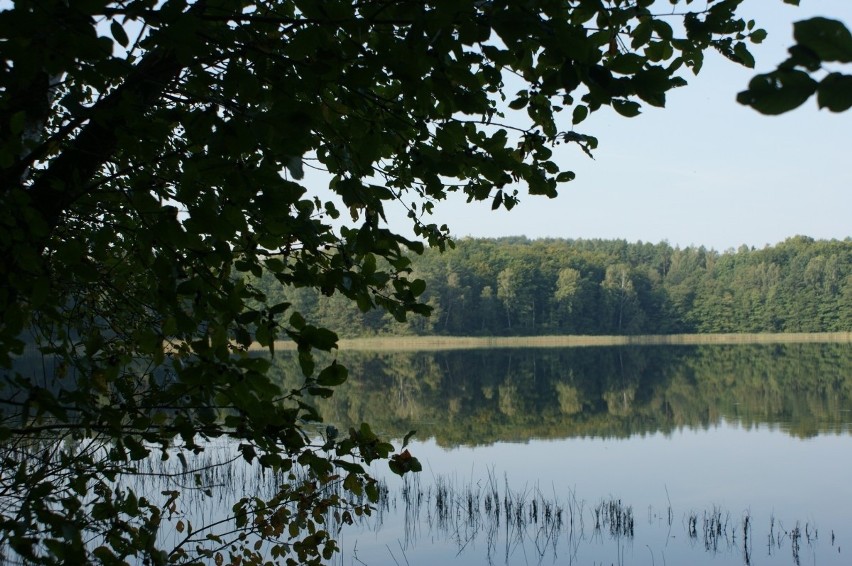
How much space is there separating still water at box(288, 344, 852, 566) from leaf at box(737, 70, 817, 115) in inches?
325

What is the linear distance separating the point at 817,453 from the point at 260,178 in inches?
619

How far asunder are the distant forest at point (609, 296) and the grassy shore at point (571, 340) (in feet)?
8.42

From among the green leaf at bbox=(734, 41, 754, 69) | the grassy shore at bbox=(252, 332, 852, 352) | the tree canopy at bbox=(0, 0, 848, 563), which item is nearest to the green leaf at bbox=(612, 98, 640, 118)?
the tree canopy at bbox=(0, 0, 848, 563)

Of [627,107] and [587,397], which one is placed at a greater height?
[627,107]

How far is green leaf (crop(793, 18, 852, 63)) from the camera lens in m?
0.91

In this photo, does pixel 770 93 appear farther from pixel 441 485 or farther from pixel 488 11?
pixel 441 485

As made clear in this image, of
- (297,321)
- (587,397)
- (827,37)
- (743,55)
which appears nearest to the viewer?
(827,37)

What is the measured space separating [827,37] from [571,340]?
76002 mm

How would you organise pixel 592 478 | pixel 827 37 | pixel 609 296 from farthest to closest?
pixel 609 296
pixel 592 478
pixel 827 37

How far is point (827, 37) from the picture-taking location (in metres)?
0.92

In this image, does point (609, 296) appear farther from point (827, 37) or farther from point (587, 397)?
point (827, 37)

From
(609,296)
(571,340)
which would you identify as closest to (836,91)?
(571,340)

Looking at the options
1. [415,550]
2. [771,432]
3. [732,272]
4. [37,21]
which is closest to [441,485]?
[415,550]

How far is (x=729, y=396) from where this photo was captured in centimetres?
2588
